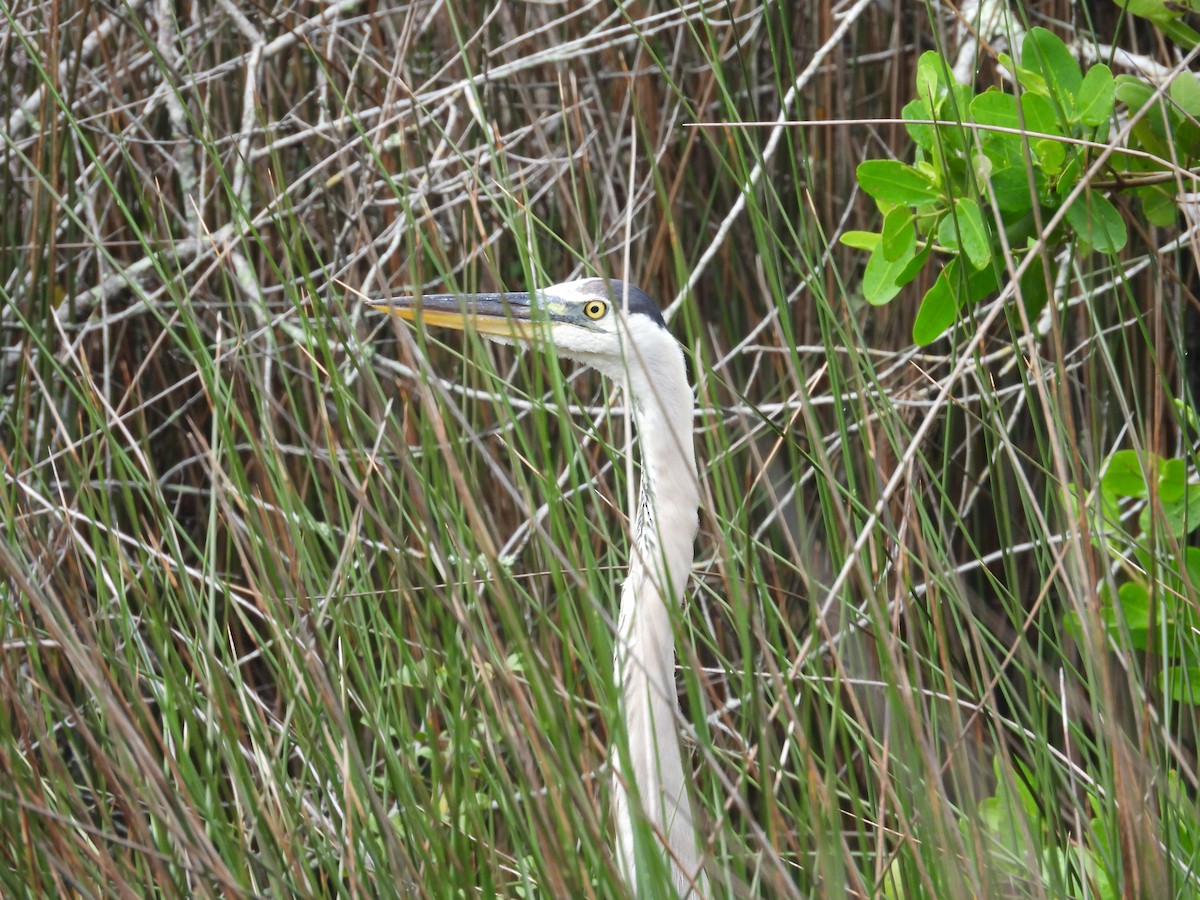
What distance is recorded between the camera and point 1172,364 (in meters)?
2.30

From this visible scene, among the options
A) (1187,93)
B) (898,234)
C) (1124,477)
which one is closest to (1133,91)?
(1187,93)

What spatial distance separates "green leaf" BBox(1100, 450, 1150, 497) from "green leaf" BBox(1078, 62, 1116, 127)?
15.1 inches

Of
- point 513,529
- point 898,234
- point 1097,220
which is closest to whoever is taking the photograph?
point 1097,220

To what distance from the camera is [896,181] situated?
1319mm

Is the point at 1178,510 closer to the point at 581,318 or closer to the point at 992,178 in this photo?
the point at 992,178

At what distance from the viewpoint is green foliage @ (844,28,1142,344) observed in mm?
1264

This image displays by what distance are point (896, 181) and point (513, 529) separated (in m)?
1.15

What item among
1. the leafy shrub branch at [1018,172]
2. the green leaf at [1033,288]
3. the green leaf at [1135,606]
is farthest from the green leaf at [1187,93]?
the green leaf at [1135,606]

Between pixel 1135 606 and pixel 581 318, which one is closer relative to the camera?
pixel 581 318

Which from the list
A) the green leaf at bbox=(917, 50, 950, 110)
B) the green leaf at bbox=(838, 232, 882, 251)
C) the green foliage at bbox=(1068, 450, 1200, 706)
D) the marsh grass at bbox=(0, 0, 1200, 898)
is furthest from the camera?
the green leaf at bbox=(838, 232, 882, 251)

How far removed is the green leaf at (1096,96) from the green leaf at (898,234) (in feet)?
0.66

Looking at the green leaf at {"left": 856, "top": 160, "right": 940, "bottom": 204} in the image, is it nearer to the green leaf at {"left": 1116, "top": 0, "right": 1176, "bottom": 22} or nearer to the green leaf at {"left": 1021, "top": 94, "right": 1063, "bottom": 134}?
the green leaf at {"left": 1021, "top": 94, "right": 1063, "bottom": 134}

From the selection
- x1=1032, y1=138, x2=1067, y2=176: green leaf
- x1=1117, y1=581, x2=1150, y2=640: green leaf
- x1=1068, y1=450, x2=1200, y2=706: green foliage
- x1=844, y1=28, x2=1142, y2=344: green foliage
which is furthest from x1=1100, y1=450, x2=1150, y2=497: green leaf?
x1=1032, y1=138, x2=1067, y2=176: green leaf

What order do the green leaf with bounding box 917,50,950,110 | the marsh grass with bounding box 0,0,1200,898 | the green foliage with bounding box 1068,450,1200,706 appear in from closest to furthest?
the marsh grass with bounding box 0,0,1200,898, the green foliage with bounding box 1068,450,1200,706, the green leaf with bounding box 917,50,950,110
